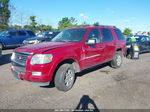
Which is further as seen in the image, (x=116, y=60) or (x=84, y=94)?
(x=116, y=60)

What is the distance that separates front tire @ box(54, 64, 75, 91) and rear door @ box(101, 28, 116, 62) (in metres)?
2.05

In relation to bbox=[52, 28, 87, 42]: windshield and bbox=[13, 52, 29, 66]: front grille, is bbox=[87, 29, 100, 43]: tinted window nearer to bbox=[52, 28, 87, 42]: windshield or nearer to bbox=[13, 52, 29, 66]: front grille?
bbox=[52, 28, 87, 42]: windshield

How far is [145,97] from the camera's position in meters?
3.51

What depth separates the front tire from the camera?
3637mm

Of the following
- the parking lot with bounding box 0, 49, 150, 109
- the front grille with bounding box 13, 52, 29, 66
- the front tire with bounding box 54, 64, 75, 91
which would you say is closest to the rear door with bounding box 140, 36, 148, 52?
the parking lot with bounding box 0, 49, 150, 109

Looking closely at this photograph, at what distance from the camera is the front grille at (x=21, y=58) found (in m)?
3.42

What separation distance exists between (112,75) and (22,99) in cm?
364

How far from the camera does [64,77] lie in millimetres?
3707

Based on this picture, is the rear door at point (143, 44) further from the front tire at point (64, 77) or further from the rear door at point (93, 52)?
the front tire at point (64, 77)

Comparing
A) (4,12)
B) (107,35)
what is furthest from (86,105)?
(4,12)

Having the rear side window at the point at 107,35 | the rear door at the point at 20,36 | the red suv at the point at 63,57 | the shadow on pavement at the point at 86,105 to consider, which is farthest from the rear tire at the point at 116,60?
the rear door at the point at 20,36

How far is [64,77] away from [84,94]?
78 cm

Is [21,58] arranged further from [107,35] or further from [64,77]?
[107,35]

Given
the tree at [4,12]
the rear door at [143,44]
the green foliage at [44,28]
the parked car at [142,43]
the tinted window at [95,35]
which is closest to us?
the tinted window at [95,35]
